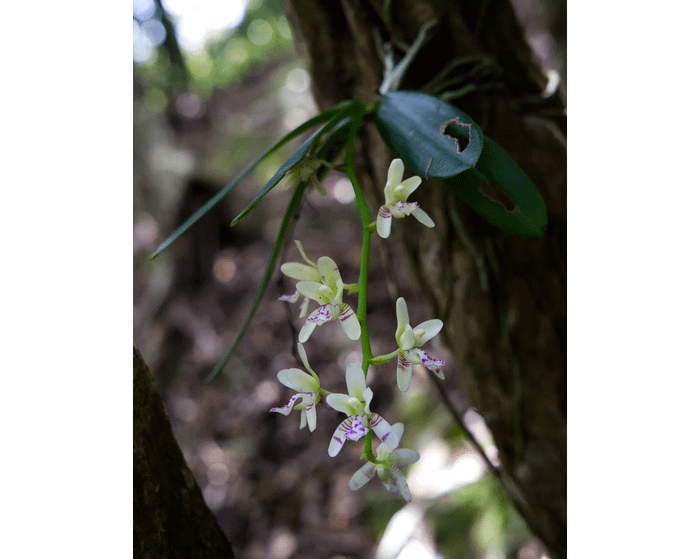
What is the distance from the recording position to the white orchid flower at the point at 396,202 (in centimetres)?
42

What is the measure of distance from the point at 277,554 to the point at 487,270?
1.24m

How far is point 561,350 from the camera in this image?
841mm

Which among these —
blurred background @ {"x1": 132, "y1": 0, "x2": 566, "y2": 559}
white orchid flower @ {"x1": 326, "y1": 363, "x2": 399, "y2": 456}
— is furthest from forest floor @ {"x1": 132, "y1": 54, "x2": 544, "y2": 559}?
white orchid flower @ {"x1": 326, "y1": 363, "x2": 399, "y2": 456}

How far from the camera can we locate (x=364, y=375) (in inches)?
14.3

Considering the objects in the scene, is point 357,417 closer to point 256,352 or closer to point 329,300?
point 329,300

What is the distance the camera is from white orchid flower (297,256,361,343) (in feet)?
1.29

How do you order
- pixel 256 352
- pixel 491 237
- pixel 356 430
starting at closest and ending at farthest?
pixel 356 430 → pixel 491 237 → pixel 256 352

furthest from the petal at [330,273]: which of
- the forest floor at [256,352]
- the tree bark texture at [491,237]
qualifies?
the tree bark texture at [491,237]

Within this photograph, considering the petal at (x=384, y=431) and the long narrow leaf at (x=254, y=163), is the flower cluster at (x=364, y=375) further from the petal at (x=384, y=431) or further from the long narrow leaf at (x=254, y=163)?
the long narrow leaf at (x=254, y=163)

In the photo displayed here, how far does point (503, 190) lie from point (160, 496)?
41 cm

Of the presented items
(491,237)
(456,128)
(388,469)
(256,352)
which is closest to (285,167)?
(456,128)

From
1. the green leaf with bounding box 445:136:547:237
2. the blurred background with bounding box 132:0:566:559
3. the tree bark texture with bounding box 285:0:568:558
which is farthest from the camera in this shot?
the blurred background with bounding box 132:0:566:559

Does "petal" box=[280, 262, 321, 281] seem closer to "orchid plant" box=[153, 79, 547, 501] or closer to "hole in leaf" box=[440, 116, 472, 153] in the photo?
"orchid plant" box=[153, 79, 547, 501]

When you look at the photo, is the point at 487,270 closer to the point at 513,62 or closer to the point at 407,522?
A: the point at 513,62
